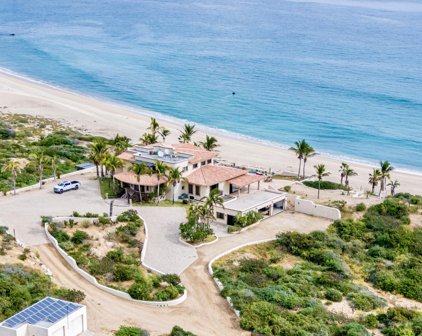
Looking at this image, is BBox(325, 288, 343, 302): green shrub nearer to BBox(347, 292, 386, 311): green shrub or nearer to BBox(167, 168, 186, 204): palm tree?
BBox(347, 292, 386, 311): green shrub

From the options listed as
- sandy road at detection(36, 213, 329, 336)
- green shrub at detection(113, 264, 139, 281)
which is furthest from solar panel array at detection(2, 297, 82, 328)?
green shrub at detection(113, 264, 139, 281)

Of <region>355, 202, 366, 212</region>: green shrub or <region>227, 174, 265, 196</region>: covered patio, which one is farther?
<region>227, 174, 265, 196</region>: covered patio

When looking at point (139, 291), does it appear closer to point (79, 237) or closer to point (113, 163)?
point (79, 237)

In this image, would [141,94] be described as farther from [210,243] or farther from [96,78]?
[210,243]

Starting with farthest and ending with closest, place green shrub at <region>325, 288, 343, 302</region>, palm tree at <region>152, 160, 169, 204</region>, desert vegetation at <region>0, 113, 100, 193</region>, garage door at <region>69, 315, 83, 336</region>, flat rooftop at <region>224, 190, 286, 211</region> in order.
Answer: desert vegetation at <region>0, 113, 100, 193</region> < palm tree at <region>152, 160, 169, 204</region> < flat rooftop at <region>224, 190, 286, 211</region> < green shrub at <region>325, 288, 343, 302</region> < garage door at <region>69, 315, 83, 336</region>

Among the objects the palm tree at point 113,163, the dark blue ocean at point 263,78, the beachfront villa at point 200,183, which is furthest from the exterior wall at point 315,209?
the dark blue ocean at point 263,78

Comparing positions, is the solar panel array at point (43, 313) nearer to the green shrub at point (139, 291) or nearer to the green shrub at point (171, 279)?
the green shrub at point (139, 291)
